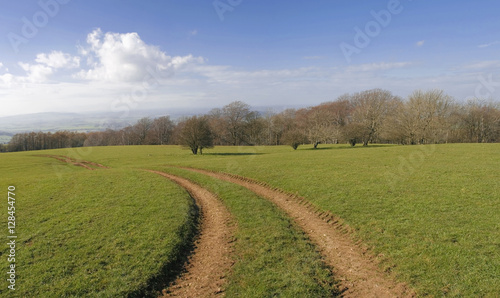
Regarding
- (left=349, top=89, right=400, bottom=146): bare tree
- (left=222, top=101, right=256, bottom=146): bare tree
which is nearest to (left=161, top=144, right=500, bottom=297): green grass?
(left=349, top=89, right=400, bottom=146): bare tree

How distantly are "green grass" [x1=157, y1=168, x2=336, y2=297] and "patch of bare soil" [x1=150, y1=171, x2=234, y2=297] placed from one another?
0.46 m

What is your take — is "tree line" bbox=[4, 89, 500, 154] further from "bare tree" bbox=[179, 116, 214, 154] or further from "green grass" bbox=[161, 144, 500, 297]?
"green grass" bbox=[161, 144, 500, 297]

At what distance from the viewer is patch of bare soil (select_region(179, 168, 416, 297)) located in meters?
8.04

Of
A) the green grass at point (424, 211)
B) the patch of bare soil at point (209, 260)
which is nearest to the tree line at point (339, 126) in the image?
the green grass at point (424, 211)

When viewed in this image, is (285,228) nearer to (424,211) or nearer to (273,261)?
(273,261)

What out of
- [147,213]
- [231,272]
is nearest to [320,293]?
[231,272]

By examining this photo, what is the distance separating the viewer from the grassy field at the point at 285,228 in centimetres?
838

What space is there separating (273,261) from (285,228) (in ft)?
9.96

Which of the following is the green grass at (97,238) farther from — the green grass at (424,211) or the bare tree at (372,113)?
the bare tree at (372,113)

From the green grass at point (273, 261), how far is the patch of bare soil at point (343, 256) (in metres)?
0.54

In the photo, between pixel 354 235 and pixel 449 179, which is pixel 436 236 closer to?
pixel 354 235

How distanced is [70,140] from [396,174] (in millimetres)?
142362

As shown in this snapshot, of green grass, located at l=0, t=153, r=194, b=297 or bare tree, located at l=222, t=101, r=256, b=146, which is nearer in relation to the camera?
green grass, located at l=0, t=153, r=194, b=297

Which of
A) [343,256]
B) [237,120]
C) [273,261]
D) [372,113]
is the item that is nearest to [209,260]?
[273,261]
